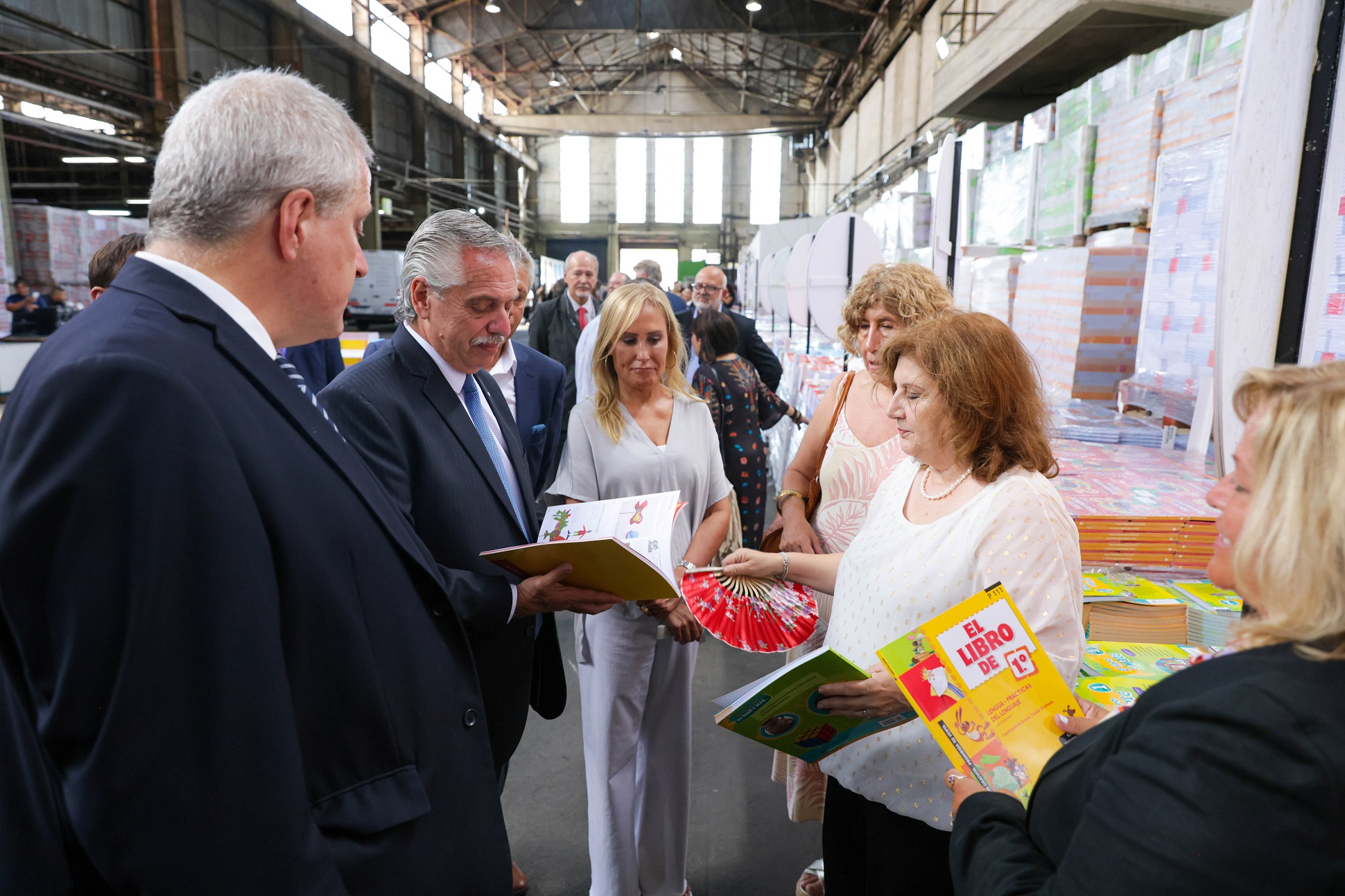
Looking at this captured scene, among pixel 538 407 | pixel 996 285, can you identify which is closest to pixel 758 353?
pixel 996 285

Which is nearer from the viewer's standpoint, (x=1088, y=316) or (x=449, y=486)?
(x=449, y=486)

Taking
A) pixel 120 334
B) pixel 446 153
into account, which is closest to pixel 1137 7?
pixel 120 334

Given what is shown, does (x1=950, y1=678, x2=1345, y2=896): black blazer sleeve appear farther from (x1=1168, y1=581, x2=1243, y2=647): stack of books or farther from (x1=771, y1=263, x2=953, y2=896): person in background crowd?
(x1=771, y1=263, x2=953, y2=896): person in background crowd

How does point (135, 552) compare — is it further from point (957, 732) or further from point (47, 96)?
point (47, 96)

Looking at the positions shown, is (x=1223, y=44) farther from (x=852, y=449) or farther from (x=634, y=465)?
(x=634, y=465)

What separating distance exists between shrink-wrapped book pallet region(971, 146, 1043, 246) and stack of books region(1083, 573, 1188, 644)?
2.74m

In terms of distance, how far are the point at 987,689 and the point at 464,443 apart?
1.11 meters

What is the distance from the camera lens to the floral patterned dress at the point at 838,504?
7.34ft

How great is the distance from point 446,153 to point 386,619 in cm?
2400

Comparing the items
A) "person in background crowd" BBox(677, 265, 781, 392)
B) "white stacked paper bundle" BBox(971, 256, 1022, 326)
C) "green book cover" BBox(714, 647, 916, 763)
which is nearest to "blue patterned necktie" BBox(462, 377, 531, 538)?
"green book cover" BBox(714, 647, 916, 763)

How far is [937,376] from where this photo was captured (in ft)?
4.86

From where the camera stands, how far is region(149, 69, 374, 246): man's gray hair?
895mm

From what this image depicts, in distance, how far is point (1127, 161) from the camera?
295 cm

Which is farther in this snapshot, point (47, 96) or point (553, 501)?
point (47, 96)
